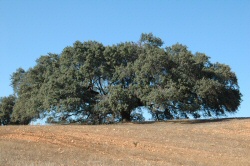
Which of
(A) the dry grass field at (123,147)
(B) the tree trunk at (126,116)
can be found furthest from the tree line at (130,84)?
(A) the dry grass field at (123,147)

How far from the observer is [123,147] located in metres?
18.7

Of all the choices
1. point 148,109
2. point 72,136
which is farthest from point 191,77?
point 72,136

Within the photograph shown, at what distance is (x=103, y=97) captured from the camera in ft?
114

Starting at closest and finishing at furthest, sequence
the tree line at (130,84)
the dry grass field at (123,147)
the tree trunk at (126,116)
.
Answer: the dry grass field at (123,147), the tree line at (130,84), the tree trunk at (126,116)

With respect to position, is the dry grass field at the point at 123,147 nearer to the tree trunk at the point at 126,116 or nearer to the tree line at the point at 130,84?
the tree line at the point at 130,84

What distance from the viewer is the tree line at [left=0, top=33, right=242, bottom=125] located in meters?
33.5

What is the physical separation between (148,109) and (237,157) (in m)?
18.6

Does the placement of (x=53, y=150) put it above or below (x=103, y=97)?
below

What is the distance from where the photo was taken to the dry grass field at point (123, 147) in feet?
48.2

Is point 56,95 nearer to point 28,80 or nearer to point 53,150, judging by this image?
point 28,80

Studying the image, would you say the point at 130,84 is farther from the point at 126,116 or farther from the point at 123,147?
the point at 123,147

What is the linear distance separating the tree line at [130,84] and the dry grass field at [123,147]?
28.0ft

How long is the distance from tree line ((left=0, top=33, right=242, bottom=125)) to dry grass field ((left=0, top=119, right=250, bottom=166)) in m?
8.55

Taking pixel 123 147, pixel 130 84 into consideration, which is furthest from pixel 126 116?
pixel 123 147
